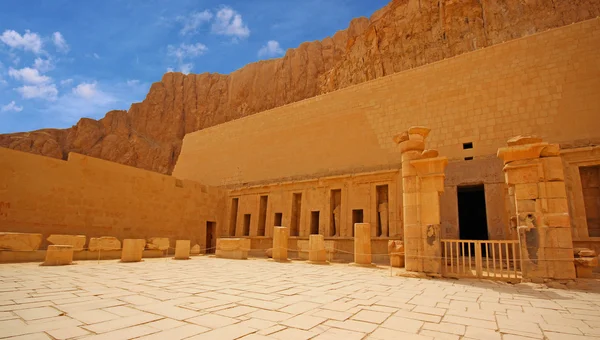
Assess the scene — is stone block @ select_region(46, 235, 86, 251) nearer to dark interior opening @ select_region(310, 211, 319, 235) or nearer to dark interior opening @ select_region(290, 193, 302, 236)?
dark interior opening @ select_region(290, 193, 302, 236)

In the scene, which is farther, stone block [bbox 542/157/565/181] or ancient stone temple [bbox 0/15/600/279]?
ancient stone temple [bbox 0/15/600/279]

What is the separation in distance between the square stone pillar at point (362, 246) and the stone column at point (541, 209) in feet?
15.5

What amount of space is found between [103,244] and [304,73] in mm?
25699

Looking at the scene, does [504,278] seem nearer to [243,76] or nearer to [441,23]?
[441,23]

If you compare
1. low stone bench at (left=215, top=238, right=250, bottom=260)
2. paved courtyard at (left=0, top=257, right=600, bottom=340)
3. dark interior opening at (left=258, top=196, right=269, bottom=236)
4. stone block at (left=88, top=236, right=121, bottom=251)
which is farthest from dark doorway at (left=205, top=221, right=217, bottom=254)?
paved courtyard at (left=0, top=257, right=600, bottom=340)

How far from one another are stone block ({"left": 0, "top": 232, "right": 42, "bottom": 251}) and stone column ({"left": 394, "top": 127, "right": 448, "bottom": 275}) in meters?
10.6

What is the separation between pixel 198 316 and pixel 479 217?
53.7 feet

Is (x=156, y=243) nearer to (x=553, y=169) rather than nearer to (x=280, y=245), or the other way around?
(x=280, y=245)

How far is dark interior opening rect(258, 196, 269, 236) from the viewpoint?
17.7 m

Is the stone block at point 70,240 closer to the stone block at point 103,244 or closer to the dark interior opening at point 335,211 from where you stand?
the stone block at point 103,244

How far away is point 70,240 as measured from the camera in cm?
1070

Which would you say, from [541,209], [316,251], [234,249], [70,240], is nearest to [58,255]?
[70,240]

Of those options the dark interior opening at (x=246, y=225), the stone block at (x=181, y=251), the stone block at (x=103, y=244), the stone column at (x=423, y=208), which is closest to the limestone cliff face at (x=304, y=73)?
the dark interior opening at (x=246, y=225)

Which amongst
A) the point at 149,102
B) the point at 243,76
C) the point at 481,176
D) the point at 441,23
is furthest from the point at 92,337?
the point at 149,102
